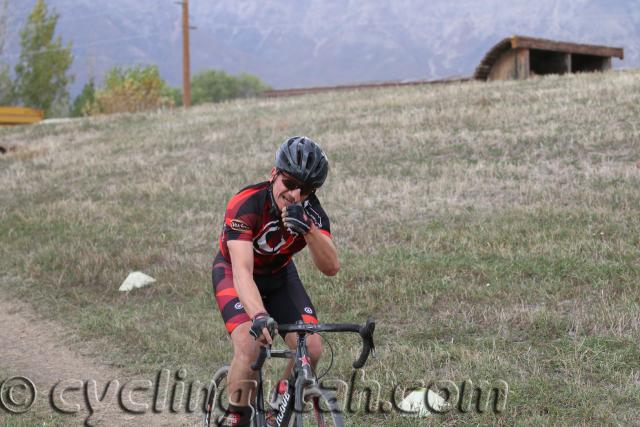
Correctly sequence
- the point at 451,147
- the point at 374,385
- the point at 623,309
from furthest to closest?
the point at 451,147 < the point at 623,309 < the point at 374,385

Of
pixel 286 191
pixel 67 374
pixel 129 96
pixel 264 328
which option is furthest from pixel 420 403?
pixel 129 96

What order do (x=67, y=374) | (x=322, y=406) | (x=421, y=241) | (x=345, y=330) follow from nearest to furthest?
1. (x=345, y=330)
2. (x=322, y=406)
3. (x=67, y=374)
4. (x=421, y=241)

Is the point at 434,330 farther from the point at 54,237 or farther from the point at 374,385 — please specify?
the point at 54,237

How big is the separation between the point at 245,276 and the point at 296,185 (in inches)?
25.4

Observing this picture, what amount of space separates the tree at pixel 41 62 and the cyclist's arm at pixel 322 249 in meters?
75.3

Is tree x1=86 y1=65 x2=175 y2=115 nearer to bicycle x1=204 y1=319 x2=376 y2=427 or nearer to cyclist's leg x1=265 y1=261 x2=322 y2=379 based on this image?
cyclist's leg x1=265 y1=261 x2=322 y2=379

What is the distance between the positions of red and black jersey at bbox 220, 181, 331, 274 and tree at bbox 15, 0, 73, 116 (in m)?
74.9

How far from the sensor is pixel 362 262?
1077cm

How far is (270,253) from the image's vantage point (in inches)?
210

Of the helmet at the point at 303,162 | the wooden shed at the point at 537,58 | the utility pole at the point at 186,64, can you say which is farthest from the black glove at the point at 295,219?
the utility pole at the point at 186,64

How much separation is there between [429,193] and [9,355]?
7.95 metres

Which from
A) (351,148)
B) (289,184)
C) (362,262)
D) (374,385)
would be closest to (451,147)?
(351,148)

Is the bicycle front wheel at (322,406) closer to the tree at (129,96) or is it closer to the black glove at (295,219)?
the black glove at (295,219)

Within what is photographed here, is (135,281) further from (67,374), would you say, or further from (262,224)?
(262,224)
